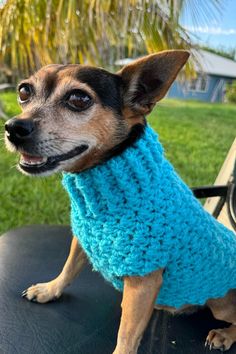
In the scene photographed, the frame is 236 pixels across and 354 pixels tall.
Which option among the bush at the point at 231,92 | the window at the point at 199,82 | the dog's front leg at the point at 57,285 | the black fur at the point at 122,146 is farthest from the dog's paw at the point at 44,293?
the bush at the point at 231,92

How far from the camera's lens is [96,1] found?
2.36 meters

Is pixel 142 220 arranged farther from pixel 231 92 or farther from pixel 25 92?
pixel 231 92

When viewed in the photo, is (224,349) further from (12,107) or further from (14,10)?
(12,107)

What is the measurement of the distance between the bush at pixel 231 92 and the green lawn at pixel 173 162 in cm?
404

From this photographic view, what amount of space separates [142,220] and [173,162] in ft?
10.9

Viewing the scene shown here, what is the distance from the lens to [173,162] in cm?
440

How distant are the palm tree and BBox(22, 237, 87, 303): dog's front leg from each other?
1.48 metres

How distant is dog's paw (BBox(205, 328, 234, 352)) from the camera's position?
1.38m

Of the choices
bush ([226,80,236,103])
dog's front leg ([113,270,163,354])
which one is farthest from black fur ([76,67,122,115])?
bush ([226,80,236,103])

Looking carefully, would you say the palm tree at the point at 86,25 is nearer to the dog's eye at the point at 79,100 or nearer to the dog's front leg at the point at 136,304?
the dog's eye at the point at 79,100

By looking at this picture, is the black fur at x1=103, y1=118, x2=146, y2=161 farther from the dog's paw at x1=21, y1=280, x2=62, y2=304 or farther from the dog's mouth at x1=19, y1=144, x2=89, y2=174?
the dog's paw at x1=21, y1=280, x2=62, y2=304

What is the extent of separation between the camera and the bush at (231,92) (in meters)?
11.7

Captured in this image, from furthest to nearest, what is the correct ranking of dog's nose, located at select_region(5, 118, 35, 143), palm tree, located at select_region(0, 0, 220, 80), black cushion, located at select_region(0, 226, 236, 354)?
1. palm tree, located at select_region(0, 0, 220, 80)
2. black cushion, located at select_region(0, 226, 236, 354)
3. dog's nose, located at select_region(5, 118, 35, 143)

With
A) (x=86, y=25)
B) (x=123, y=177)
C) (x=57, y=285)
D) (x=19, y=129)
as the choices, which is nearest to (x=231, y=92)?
(x=86, y=25)
